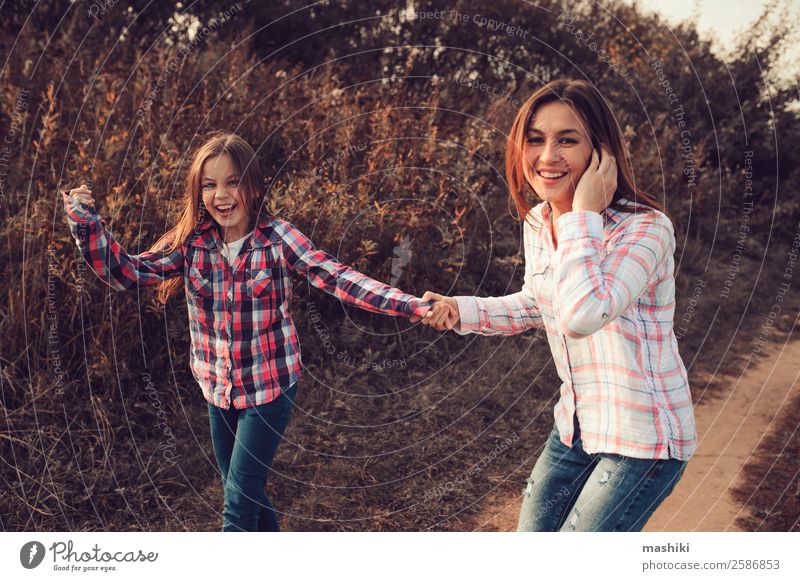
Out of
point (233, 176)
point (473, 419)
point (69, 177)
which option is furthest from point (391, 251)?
point (233, 176)

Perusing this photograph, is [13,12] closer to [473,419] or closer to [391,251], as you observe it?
[391,251]

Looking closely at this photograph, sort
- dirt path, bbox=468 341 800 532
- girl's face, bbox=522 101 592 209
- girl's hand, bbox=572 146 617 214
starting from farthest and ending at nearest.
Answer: dirt path, bbox=468 341 800 532
girl's face, bbox=522 101 592 209
girl's hand, bbox=572 146 617 214

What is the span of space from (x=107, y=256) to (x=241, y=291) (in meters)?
0.45

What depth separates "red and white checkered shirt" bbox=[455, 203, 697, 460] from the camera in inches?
71.1

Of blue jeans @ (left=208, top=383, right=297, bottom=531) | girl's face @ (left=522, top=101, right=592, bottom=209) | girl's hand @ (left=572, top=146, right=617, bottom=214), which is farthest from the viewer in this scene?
blue jeans @ (left=208, top=383, right=297, bottom=531)

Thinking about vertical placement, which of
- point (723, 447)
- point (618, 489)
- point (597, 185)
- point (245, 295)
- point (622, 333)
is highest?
point (597, 185)

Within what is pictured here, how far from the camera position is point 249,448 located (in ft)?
8.10

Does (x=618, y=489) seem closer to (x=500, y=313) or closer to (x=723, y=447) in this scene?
(x=500, y=313)

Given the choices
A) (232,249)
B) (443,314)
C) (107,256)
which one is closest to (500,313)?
(443,314)

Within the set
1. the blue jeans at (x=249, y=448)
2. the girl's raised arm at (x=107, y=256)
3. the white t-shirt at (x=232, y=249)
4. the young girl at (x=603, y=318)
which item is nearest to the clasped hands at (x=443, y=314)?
the young girl at (x=603, y=318)

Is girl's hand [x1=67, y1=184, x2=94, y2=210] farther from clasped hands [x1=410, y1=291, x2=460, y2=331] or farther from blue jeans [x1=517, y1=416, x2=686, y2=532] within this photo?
blue jeans [x1=517, y1=416, x2=686, y2=532]

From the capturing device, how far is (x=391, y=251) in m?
4.67

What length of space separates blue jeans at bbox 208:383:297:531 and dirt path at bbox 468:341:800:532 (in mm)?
1328

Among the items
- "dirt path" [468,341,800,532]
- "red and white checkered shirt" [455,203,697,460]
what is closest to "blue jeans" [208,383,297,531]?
"red and white checkered shirt" [455,203,697,460]
